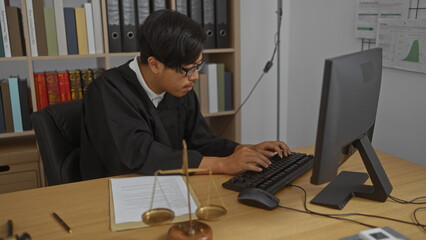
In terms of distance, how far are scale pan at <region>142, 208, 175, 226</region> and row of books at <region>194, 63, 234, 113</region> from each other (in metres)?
1.76

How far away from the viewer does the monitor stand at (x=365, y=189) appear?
3.57 ft

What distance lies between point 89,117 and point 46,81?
105cm

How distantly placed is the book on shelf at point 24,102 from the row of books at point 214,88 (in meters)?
1.01

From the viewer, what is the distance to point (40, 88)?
7.57 feet

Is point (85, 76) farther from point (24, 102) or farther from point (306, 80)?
point (306, 80)

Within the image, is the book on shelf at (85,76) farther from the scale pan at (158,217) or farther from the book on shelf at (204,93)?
the scale pan at (158,217)

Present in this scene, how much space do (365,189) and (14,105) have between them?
6.41 feet

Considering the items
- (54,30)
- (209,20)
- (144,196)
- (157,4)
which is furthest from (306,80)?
(144,196)

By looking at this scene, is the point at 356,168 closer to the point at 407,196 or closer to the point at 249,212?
the point at 407,196

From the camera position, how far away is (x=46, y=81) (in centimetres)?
232

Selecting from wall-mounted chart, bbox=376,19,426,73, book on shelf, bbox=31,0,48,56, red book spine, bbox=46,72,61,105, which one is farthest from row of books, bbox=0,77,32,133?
wall-mounted chart, bbox=376,19,426,73

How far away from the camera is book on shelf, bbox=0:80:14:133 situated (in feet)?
7.38

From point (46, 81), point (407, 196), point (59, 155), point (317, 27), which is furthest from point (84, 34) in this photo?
point (407, 196)

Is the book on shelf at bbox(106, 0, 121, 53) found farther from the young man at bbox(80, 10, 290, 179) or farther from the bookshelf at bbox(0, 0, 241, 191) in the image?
the young man at bbox(80, 10, 290, 179)
